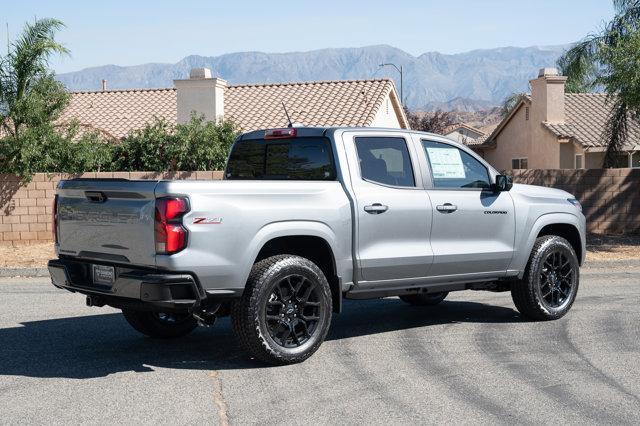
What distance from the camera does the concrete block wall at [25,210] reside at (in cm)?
1802

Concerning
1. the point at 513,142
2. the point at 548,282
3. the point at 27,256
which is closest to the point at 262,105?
the point at 513,142

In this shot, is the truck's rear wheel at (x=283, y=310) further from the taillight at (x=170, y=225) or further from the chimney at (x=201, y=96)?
the chimney at (x=201, y=96)

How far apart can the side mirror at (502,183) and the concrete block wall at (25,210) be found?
10301mm

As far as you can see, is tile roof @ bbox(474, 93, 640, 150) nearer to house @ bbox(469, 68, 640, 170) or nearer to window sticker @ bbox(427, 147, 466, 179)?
house @ bbox(469, 68, 640, 170)

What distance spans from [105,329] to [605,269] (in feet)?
30.9

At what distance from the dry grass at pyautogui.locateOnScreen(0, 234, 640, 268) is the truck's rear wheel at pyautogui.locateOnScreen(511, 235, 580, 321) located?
254 inches

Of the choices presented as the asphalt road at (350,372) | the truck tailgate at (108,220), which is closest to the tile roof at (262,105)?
the asphalt road at (350,372)

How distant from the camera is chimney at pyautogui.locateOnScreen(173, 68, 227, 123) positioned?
1148 inches

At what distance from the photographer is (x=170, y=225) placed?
22.9 feet

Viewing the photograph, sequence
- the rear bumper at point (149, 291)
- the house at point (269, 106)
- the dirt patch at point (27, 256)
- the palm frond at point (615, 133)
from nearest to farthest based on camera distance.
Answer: the rear bumper at point (149, 291), the dirt patch at point (27, 256), the palm frond at point (615, 133), the house at point (269, 106)

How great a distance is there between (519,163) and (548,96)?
6000 mm

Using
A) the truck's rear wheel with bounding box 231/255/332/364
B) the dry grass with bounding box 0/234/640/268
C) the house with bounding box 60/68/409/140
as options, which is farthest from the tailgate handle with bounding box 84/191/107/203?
the house with bounding box 60/68/409/140

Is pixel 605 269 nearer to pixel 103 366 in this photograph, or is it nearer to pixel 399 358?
pixel 399 358

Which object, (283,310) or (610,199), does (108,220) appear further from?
(610,199)
